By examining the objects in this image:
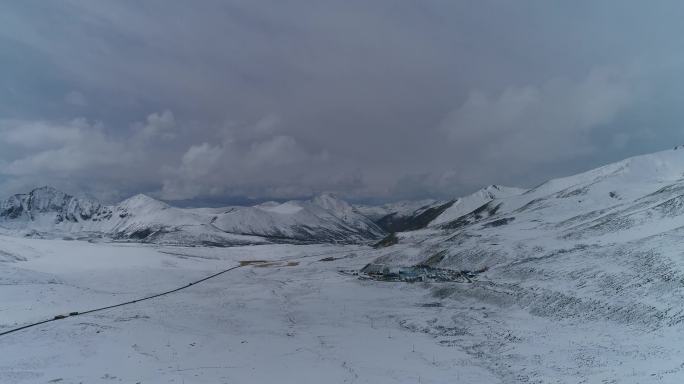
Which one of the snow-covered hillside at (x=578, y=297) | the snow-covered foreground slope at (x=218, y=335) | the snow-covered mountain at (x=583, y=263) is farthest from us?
the snow-covered mountain at (x=583, y=263)

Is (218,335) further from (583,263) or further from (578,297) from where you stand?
(583,263)

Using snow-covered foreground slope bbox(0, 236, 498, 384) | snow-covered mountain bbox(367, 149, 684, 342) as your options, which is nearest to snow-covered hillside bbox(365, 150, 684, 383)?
snow-covered mountain bbox(367, 149, 684, 342)

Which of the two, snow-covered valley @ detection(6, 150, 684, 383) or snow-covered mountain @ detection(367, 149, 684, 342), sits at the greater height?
snow-covered mountain @ detection(367, 149, 684, 342)

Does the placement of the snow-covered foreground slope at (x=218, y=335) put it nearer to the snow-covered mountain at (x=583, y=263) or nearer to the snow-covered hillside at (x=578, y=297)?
the snow-covered hillside at (x=578, y=297)

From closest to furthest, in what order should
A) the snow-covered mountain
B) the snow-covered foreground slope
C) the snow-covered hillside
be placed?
1. the snow-covered foreground slope
2. the snow-covered hillside
3. the snow-covered mountain

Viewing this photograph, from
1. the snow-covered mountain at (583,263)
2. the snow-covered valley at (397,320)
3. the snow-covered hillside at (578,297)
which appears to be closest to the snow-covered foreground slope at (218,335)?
the snow-covered valley at (397,320)

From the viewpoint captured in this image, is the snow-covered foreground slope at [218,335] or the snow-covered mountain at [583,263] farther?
the snow-covered mountain at [583,263]

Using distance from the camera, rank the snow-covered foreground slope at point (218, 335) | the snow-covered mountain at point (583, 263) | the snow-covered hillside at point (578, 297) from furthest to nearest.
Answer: the snow-covered mountain at point (583, 263) < the snow-covered hillside at point (578, 297) < the snow-covered foreground slope at point (218, 335)

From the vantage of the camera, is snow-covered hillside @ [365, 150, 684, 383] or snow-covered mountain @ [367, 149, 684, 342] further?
snow-covered mountain @ [367, 149, 684, 342]

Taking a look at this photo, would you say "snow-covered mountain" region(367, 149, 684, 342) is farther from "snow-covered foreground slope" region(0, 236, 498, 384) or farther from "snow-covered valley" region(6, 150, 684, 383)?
"snow-covered foreground slope" region(0, 236, 498, 384)
